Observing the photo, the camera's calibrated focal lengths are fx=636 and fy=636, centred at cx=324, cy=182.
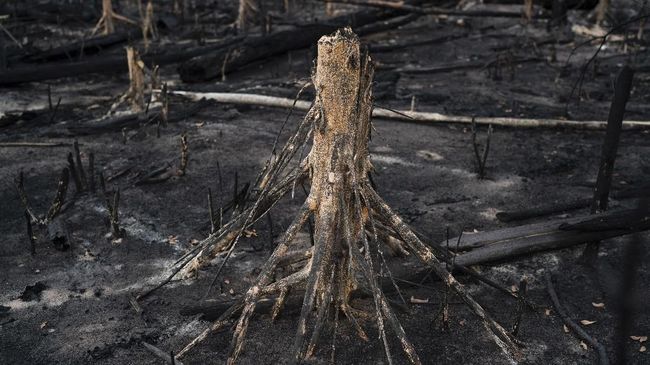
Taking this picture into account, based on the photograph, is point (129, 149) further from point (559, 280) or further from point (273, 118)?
point (559, 280)

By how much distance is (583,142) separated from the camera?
9.57 metres

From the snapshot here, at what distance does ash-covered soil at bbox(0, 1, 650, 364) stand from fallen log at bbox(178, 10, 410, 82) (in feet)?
1.10

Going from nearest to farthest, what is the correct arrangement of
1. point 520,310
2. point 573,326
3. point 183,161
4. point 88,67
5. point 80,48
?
point 520,310 → point 573,326 → point 183,161 → point 88,67 → point 80,48

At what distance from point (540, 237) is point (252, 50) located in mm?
9116

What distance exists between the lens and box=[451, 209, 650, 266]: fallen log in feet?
19.7

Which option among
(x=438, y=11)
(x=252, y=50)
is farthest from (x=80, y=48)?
(x=438, y=11)

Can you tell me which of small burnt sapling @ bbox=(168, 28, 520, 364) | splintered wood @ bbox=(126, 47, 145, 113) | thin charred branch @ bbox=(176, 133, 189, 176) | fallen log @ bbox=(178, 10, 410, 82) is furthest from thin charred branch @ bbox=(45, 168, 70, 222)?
fallen log @ bbox=(178, 10, 410, 82)

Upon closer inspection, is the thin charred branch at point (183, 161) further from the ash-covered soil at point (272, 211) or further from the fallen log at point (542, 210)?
the fallen log at point (542, 210)

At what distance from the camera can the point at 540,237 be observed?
6285mm

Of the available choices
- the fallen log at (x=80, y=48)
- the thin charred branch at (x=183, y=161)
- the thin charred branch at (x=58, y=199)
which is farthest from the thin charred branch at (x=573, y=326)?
the fallen log at (x=80, y=48)

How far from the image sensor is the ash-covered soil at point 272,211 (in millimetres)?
5066

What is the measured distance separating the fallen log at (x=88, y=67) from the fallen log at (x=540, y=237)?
28.9 ft

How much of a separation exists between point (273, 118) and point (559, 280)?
19.7 feet

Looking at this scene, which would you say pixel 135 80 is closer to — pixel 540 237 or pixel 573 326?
pixel 540 237
